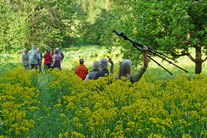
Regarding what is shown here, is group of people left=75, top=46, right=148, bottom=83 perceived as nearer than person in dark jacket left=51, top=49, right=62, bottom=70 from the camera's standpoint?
Yes

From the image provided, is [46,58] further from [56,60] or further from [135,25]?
[135,25]

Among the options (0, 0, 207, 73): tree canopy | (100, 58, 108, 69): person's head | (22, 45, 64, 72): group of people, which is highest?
(0, 0, 207, 73): tree canopy

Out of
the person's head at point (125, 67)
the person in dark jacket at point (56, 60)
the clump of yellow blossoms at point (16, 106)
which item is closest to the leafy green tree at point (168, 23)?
the person's head at point (125, 67)

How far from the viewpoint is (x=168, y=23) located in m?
12.3

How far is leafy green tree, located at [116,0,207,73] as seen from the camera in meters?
11.4

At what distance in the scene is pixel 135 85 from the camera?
7.43m

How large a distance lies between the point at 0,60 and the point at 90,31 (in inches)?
1274

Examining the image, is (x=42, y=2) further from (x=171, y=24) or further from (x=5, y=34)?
(x=171, y=24)

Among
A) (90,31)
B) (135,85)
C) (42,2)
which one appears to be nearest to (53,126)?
(135,85)

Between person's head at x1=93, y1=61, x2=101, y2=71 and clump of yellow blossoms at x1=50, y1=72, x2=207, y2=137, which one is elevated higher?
person's head at x1=93, y1=61, x2=101, y2=71

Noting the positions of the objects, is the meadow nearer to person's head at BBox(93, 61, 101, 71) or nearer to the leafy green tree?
person's head at BBox(93, 61, 101, 71)

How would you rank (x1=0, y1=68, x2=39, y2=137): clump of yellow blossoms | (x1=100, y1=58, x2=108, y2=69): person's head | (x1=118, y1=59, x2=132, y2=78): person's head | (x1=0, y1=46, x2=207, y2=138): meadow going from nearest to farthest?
(x1=0, y1=68, x2=39, y2=137): clump of yellow blossoms, (x1=0, y1=46, x2=207, y2=138): meadow, (x1=118, y1=59, x2=132, y2=78): person's head, (x1=100, y1=58, x2=108, y2=69): person's head

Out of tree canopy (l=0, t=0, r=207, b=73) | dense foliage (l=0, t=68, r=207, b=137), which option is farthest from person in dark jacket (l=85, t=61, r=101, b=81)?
tree canopy (l=0, t=0, r=207, b=73)

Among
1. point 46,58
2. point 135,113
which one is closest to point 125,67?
point 135,113
